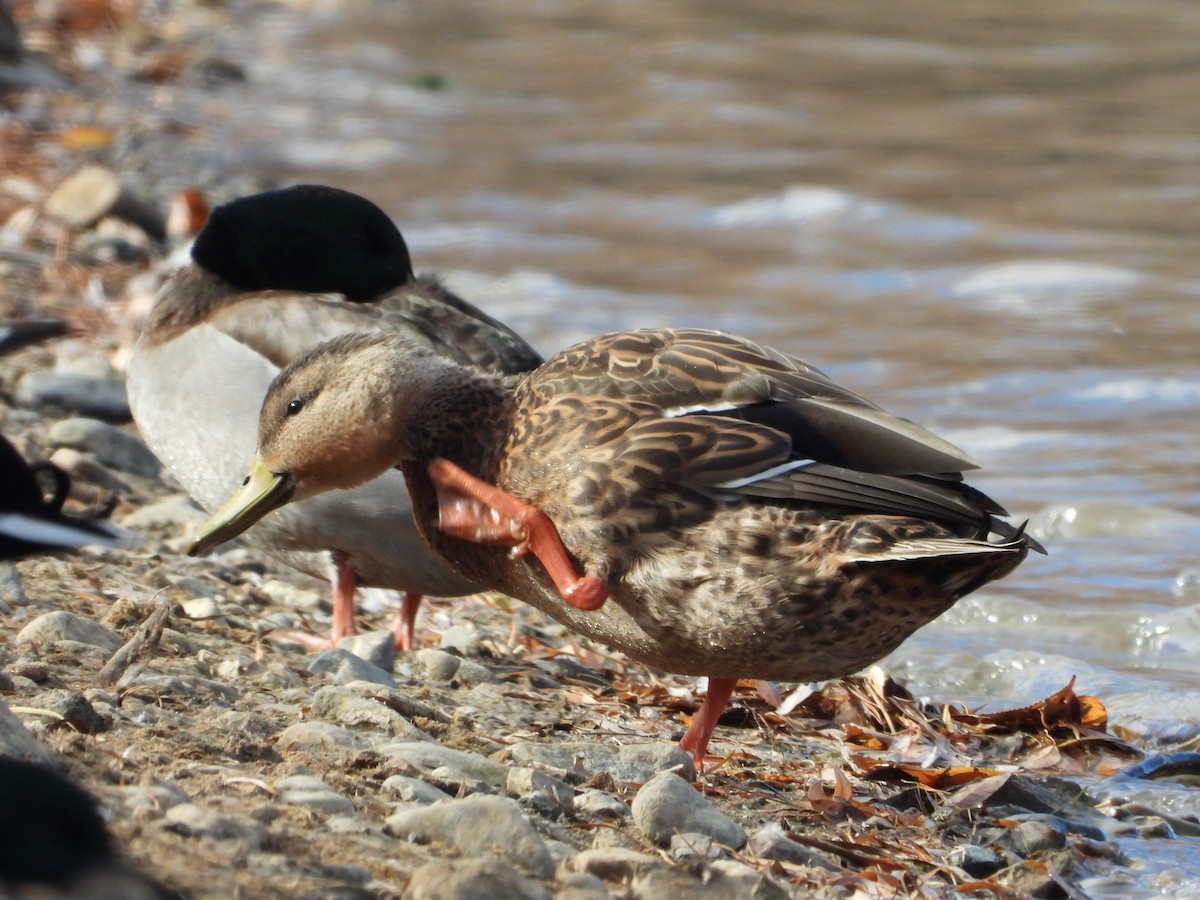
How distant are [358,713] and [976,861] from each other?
1218 mm

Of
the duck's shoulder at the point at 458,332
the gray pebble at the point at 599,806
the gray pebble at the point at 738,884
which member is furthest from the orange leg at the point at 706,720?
the duck's shoulder at the point at 458,332

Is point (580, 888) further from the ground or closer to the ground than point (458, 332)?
closer to the ground

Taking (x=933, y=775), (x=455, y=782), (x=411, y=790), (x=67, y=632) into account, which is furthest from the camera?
(x=933, y=775)

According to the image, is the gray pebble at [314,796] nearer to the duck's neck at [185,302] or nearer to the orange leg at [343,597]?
the orange leg at [343,597]

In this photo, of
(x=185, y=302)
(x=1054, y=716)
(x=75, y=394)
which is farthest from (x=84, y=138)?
(x=1054, y=716)

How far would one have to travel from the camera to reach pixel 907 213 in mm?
11539

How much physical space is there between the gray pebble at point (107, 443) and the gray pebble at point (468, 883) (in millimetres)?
3492

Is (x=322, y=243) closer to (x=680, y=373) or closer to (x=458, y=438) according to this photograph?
(x=458, y=438)

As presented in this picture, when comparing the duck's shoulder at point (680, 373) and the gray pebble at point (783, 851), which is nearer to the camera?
the gray pebble at point (783, 851)

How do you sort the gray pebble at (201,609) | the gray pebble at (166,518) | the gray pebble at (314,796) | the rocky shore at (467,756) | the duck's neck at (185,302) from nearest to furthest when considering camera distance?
the rocky shore at (467,756) < the gray pebble at (314,796) < the gray pebble at (201,609) < the duck's neck at (185,302) < the gray pebble at (166,518)

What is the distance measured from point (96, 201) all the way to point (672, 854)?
22.9 feet

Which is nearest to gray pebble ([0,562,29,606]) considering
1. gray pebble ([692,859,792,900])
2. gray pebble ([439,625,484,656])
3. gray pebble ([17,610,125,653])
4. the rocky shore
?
the rocky shore

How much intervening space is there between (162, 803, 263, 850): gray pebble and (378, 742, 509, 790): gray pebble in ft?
1.92

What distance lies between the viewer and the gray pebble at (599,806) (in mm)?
3152
